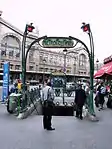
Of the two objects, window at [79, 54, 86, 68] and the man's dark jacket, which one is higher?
window at [79, 54, 86, 68]

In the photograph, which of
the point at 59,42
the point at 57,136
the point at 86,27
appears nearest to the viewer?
the point at 57,136

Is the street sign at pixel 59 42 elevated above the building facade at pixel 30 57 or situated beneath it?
situated beneath

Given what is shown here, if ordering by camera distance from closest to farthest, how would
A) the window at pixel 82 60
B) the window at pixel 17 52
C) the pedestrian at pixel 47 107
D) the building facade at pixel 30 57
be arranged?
the pedestrian at pixel 47 107
the building facade at pixel 30 57
the window at pixel 17 52
the window at pixel 82 60

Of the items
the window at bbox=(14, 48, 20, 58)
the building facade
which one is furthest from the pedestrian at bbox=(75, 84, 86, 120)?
the window at bbox=(14, 48, 20, 58)

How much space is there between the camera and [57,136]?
7.97 meters

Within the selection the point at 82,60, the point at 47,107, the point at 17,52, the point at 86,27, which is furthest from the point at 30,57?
the point at 47,107

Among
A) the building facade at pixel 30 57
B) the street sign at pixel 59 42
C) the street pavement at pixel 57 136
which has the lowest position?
the street pavement at pixel 57 136

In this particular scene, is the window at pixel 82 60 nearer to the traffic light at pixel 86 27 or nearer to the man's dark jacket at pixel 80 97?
the traffic light at pixel 86 27

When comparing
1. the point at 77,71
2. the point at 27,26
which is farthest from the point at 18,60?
the point at 27,26

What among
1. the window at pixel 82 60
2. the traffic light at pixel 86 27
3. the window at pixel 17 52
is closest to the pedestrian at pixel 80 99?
the traffic light at pixel 86 27

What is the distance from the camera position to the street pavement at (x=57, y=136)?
22.4ft

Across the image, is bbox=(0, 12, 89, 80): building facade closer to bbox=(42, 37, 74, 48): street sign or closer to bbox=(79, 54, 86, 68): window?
bbox=(79, 54, 86, 68): window

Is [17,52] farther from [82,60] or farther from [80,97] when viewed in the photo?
[80,97]

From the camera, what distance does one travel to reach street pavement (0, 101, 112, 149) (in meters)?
6.81
